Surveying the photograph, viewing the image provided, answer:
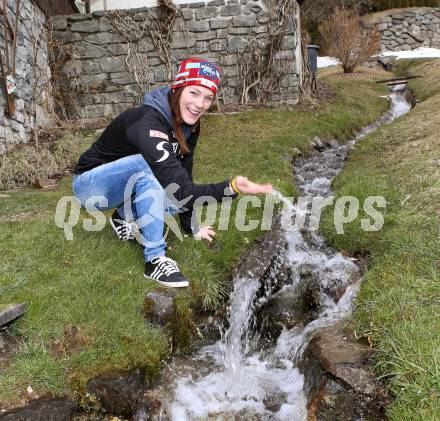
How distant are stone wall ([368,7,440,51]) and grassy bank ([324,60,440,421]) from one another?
2635 cm

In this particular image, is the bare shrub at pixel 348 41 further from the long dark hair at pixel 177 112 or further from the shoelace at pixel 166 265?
the shoelace at pixel 166 265

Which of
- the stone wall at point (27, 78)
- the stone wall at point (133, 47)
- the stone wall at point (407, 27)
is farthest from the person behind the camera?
the stone wall at point (407, 27)

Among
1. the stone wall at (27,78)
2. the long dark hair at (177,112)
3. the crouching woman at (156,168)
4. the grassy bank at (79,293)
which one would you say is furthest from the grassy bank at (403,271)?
the stone wall at (27,78)

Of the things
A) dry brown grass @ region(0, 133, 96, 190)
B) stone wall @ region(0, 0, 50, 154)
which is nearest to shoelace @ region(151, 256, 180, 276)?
dry brown grass @ region(0, 133, 96, 190)

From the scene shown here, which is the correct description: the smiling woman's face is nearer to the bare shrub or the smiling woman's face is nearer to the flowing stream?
the flowing stream

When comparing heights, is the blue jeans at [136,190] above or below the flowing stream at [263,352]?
above

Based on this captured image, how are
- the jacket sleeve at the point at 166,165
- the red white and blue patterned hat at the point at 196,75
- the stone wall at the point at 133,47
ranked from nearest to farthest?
the jacket sleeve at the point at 166,165, the red white and blue patterned hat at the point at 196,75, the stone wall at the point at 133,47

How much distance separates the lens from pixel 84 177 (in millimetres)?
4070

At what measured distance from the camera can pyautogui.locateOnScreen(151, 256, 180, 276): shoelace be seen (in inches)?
157

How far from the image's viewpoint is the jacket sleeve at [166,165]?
3.29 meters

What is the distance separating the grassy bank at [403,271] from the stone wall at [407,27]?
26.3 meters

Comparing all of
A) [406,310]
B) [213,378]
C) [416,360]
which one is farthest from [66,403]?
[406,310]

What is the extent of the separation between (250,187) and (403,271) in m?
1.82

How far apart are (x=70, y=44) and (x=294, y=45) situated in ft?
20.3
